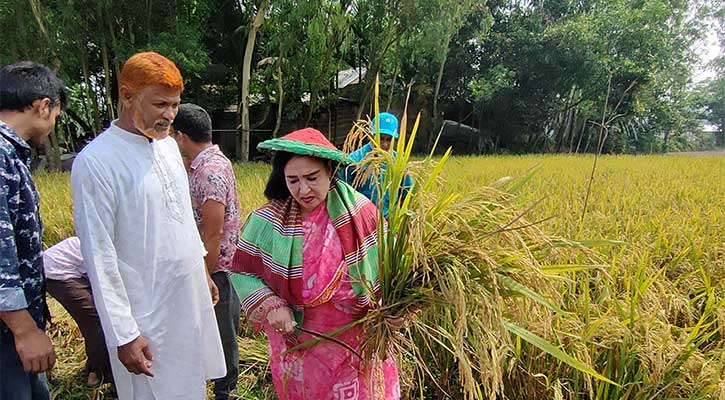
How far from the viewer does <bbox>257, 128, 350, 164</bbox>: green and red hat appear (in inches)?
50.3

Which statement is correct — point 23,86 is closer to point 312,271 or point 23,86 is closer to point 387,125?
point 312,271

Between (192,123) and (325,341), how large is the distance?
1.20 m

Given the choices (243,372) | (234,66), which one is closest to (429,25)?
(234,66)

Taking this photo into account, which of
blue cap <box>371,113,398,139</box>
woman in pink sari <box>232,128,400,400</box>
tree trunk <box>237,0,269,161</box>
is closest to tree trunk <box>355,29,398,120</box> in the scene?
tree trunk <box>237,0,269,161</box>

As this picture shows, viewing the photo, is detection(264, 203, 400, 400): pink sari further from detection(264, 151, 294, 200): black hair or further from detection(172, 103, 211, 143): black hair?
detection(172, 103, 211, 143): black hair

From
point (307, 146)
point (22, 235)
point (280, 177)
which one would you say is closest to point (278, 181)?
point (280, 177)

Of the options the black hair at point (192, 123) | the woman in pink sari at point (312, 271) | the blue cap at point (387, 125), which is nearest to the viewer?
the woman in pink sari at point (312, 271)

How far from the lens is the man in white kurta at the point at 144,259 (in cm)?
130

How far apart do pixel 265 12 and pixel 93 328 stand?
10.1 m

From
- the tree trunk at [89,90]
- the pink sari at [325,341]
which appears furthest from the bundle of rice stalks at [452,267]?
the tree trunk at [89,90]

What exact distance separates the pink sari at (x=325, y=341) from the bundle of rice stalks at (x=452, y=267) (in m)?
0.07

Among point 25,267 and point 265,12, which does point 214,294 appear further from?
point 265,12

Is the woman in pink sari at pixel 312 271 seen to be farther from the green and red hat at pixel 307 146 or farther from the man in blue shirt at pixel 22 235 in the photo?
the man in blue shirt at pixel 22 235

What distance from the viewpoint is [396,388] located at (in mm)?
1493
